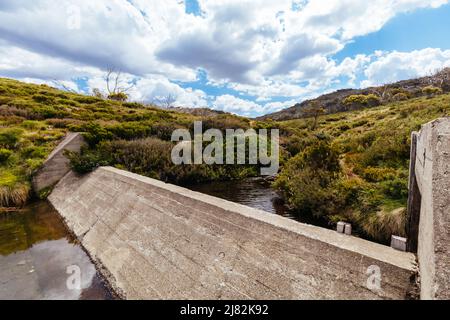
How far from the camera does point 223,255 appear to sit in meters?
3.93

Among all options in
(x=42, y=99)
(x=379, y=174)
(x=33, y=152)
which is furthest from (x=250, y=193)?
(x=42, y=99)

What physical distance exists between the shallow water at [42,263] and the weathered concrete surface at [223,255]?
370 mm

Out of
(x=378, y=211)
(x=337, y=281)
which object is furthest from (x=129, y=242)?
(x=378, y=211)

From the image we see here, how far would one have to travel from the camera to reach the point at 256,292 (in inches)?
129

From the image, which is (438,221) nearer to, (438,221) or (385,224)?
(438,221)

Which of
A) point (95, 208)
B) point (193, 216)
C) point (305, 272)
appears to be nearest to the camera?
point (305, 272)

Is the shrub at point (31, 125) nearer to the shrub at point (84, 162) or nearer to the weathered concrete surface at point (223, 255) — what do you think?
the shrub at point (84, 162)

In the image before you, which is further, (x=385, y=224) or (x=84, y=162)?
(x=84, y=162)

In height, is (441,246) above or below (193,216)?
above

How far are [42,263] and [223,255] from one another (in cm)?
489

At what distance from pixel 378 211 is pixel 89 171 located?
11.2 m

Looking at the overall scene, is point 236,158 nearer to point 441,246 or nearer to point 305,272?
point 305,272
